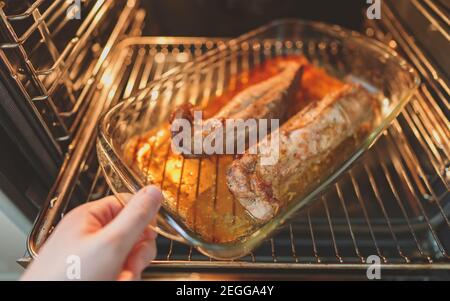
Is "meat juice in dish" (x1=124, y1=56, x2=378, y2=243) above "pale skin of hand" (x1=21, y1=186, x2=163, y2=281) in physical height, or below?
below

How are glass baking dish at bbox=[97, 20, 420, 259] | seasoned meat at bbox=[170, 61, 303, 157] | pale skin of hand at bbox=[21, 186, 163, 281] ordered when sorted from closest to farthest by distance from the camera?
pale skin of hand at bbox=[21, 186, 163, 281] → glass baking dish at bbox=[97, 20, 420, 259] → seasoned meat at bbox=[170, 61, 303, 157]

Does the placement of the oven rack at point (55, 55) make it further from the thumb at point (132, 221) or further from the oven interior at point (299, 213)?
the thumb at point (132, 221)

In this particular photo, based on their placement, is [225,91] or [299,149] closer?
[299,149]

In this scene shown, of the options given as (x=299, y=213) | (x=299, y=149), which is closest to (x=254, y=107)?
(x=299, y=149)

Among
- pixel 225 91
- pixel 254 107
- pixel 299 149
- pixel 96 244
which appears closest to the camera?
pixel 96 244

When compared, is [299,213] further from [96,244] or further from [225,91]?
[225,91]

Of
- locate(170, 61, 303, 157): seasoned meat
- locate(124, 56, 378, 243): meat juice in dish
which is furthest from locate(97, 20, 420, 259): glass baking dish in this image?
locate(170, 61, 303, 157): seasoned meat

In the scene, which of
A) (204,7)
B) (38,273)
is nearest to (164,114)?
(204,7)

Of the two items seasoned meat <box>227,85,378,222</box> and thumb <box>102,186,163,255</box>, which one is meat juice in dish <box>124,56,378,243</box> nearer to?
seasoned meat <box>227,85,378,222</box>
